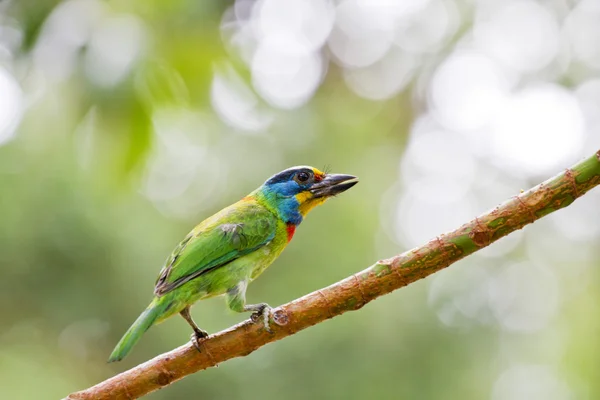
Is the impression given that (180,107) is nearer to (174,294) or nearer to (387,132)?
(174,294)

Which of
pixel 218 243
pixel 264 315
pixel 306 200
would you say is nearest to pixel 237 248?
pixel 218 243

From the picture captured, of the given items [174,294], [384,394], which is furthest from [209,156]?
[174,294]

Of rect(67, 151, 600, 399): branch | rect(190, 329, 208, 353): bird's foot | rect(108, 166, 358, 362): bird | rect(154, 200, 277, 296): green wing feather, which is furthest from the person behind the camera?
rect(154, 200, 277, 296): green wing feather

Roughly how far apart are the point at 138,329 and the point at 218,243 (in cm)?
78

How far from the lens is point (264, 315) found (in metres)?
3.23

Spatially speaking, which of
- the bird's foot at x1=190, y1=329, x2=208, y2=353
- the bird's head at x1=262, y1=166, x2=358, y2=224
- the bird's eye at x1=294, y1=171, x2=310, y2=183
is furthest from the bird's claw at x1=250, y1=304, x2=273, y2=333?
the bird's eye at x1=294, y1=171, x2=310, y2=183

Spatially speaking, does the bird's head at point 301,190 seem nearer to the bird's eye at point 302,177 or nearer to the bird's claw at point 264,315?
the bird's eye at point 302,177

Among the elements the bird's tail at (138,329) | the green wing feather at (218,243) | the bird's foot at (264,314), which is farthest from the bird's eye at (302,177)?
the bird's tail at (138,329)

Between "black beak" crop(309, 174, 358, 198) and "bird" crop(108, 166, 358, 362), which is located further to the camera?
"black beak" crop(309, 174, 358, 198)

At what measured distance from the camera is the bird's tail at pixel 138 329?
2950mm

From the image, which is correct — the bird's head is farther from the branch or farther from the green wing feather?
the branch

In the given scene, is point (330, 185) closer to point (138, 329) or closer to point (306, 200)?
point (306, 200)

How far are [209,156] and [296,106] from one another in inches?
53.1

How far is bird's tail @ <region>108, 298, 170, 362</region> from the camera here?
9.68ft
